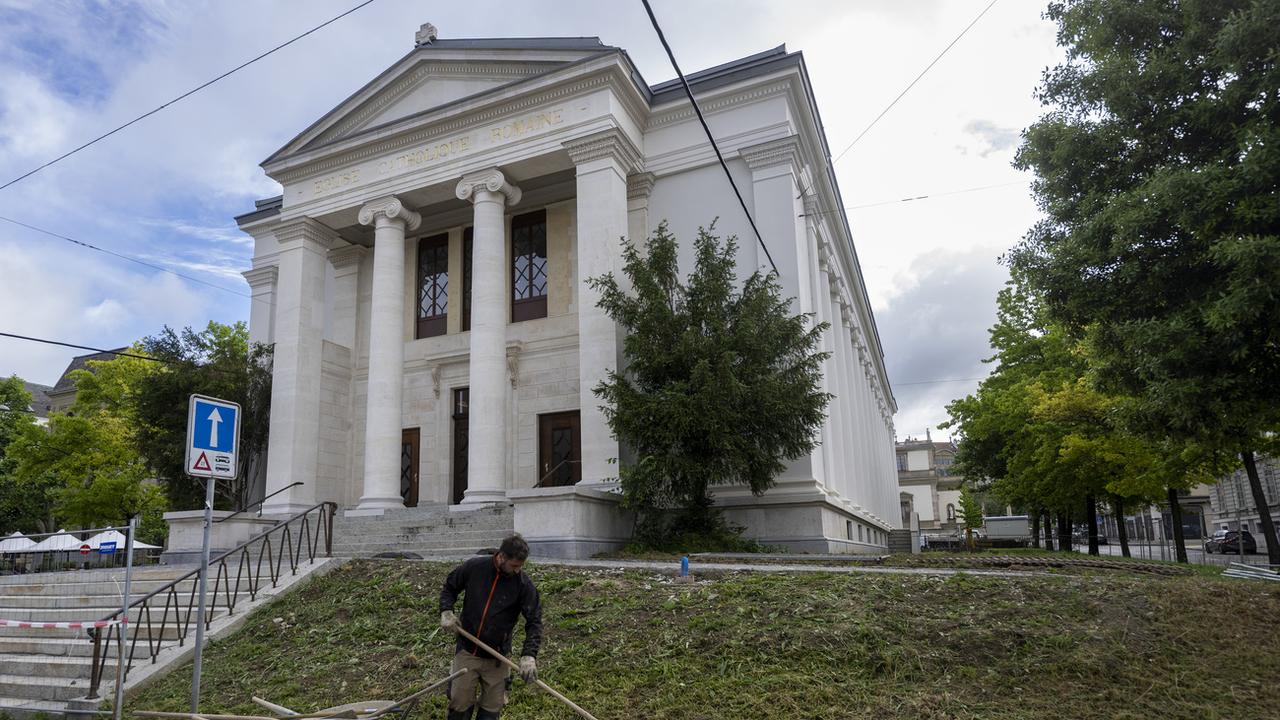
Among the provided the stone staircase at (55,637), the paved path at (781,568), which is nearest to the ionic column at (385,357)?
the stone staircase at (55,637)

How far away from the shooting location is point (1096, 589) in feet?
29.3

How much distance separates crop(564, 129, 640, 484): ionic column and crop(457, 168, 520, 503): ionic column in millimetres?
2057

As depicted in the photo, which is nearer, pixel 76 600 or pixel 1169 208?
pixel 1169 208

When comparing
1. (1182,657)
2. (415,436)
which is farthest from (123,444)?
(1182,657)

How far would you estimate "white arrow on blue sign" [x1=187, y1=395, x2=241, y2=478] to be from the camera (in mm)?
7910

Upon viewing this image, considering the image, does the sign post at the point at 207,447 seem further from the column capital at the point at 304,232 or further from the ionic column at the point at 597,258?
the column capital at the point at 304,232

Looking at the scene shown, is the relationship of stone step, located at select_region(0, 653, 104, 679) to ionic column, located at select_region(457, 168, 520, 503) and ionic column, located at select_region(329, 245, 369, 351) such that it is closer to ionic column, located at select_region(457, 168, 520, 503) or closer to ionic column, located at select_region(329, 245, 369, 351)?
ionic column, located at select_region(457, 168, 520, 503)

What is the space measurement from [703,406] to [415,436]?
12169mm

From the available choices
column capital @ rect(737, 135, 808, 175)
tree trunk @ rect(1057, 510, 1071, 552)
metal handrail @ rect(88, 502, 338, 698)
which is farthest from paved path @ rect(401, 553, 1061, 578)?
tree trunk @ rect(1057, 510, 1071, 552)

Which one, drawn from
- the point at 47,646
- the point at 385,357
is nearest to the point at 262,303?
the point at 385,357

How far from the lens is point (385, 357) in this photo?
21578 millimetres

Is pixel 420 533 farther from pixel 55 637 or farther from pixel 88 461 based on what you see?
pixel 88 461

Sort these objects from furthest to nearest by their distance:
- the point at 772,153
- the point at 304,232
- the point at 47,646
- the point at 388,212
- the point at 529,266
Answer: the point at 529,266
the point at 304,232
the point at 388,212
the point at 772,153
the point at 47,646

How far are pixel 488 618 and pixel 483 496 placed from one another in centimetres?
1280
